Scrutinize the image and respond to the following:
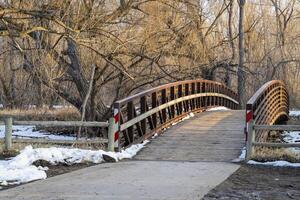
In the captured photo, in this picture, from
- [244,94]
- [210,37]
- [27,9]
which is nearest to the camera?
[27,9]

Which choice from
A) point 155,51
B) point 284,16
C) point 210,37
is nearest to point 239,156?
point 155,51

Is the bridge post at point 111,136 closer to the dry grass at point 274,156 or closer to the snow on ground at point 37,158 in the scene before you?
the snow on ground at point 37,158

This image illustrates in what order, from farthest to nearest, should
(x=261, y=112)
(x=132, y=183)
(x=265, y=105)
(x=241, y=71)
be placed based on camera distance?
(x=241, y=71), (x=265, y=105), (x=261, y=112), (x=132, y=183)

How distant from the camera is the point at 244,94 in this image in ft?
121

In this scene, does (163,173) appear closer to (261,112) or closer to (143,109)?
(143,109)

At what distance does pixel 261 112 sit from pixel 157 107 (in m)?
3.69

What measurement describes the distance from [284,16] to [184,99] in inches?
1244

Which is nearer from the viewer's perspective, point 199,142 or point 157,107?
point 199,142

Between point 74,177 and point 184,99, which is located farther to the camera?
point 184,99

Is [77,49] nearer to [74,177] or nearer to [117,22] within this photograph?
[117,22]

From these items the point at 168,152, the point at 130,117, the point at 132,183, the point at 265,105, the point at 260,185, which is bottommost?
the point at 168,152

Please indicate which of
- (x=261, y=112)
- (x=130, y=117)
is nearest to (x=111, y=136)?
(x=130, y=117)

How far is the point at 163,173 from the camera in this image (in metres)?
9.90

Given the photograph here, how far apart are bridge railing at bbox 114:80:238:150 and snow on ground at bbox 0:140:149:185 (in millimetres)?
863
